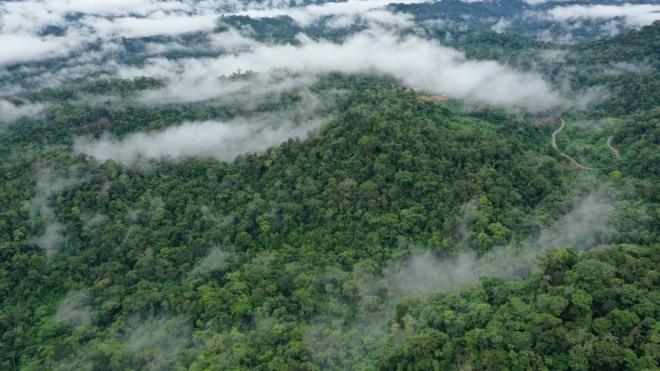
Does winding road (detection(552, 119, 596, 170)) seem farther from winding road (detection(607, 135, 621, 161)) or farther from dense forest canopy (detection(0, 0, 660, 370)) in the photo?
winding road (detection(607, 135, 621, 161))

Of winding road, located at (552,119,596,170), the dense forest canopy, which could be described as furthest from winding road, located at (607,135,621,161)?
winding road, located at (552,119,596,170)

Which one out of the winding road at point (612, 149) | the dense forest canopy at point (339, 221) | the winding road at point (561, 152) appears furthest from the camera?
the winding road at point (612, 149)

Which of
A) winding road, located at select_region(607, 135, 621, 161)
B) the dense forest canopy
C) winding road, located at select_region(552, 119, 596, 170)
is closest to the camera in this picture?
the dense forest canopy

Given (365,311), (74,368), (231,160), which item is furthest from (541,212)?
(74,368)

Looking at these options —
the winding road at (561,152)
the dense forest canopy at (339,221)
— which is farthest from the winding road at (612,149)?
the winding road at (561,152)

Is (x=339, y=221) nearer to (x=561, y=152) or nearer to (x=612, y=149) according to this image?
(x=561, y=152)

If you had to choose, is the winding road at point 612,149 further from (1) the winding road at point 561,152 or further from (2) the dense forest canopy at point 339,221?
(1) the winding road at point 561,152

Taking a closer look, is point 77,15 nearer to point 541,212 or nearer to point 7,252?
point 7,252

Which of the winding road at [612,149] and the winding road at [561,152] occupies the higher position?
the winding road at [612,149]

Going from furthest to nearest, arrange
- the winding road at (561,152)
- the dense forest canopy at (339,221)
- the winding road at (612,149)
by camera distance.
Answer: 1. the winding road at (612,149)
2. the winding road at (561,152)
3. the dense forest canopy at (339,221)
